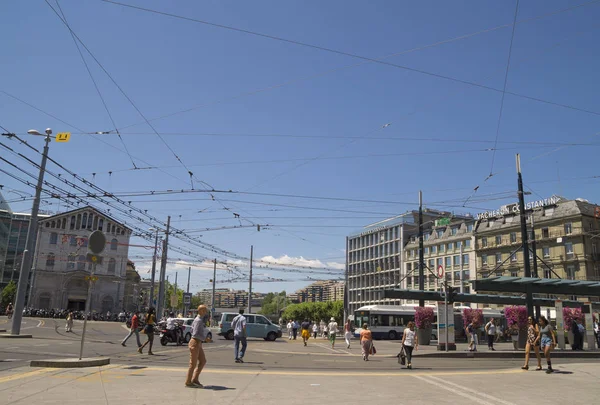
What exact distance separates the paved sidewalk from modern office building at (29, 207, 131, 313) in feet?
206

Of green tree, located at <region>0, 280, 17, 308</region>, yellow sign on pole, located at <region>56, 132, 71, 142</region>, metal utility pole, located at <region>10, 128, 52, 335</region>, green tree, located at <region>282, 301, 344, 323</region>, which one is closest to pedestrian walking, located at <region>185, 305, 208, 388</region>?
yellow sign on pole, located at <region>56, 132, 71, 142</region>

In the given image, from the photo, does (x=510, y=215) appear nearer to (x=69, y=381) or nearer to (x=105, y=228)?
(x=105, y=228)

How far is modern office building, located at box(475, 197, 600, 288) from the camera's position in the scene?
6212 cm

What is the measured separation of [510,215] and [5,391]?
251 ft

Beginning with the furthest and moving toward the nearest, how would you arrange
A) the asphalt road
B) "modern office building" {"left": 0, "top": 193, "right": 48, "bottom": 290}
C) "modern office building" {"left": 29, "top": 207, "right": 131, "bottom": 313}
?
"modern office building" {"left": 0, "top": 193, "right": 48, "bottom": 290}
"modern office building" {"left": 29, "top": 207, "right": 131, "bottom": 313}
the asphalt road

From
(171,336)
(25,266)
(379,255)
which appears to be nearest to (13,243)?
(379,255)

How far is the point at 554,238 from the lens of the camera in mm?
65375

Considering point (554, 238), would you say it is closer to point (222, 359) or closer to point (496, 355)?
point (496, 355)

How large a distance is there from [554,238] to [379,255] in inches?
1834

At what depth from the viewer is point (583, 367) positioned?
Result: 50.3 ft

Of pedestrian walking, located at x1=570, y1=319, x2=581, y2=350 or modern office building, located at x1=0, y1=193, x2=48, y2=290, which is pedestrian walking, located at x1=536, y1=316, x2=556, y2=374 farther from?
modern office building, located at x1=0, y1=193, x2=48, y2=290

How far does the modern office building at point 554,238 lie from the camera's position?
62.1m

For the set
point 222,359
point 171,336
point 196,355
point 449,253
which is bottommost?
point 222,359

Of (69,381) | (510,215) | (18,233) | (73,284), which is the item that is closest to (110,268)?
(73,284)
